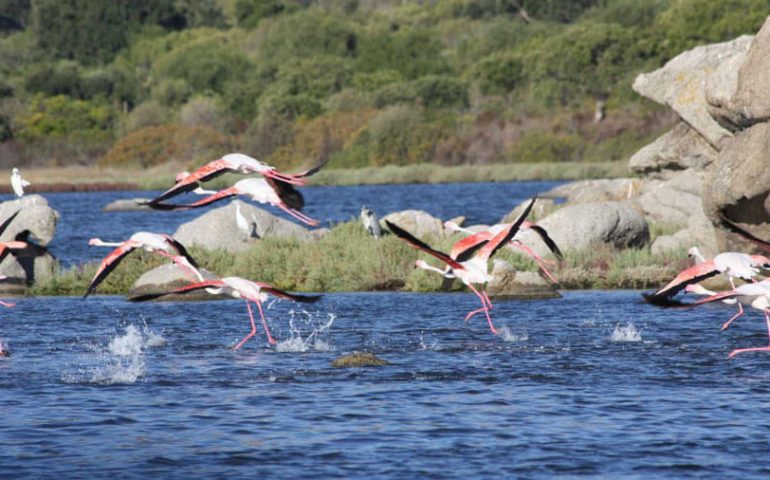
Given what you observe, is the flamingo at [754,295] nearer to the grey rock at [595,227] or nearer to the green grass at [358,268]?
the green grass at [358,268]

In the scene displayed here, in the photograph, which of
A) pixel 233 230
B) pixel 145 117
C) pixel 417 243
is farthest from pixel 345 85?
pixel 417 243

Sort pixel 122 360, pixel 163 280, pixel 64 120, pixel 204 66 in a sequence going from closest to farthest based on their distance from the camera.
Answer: pixel 122 360, pixel 163 280, pixel 64 120, pixel 204 66

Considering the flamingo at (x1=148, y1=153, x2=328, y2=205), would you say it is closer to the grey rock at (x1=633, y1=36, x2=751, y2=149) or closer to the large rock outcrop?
the large rock outcrop

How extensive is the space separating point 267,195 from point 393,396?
2034 mm

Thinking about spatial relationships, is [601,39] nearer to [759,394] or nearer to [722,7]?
[722,7]

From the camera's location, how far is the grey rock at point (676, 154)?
1113 inches

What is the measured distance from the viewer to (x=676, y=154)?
2859 centimetres

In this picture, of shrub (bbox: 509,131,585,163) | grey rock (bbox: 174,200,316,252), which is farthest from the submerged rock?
shrub (bbox: 509,131,585,163)

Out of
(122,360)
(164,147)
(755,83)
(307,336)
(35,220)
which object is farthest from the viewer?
(164,147)

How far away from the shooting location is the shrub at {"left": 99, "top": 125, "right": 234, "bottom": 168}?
70188 millimetres

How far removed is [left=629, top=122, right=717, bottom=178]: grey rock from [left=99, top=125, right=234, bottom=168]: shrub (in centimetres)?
4155

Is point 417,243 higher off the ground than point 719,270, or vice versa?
point 417,243

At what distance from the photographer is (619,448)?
10406 mm

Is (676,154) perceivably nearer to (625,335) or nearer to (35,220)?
(35,220)
